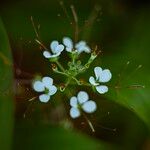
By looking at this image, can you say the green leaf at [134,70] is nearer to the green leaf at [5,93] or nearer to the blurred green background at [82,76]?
the blurred green background at [82,76]

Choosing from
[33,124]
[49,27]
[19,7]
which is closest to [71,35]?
[49,27]

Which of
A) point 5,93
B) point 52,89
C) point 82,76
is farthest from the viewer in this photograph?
point 82,76

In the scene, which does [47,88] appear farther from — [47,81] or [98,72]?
[98,72]

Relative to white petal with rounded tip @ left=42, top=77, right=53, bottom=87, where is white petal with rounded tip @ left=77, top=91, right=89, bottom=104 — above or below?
below

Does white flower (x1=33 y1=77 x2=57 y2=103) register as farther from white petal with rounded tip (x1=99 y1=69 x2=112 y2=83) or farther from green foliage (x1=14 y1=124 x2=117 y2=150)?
green foliage (x1=14 y1=124 x2=117 y2=150)

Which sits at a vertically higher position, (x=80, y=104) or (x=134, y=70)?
(x=134, y=70)

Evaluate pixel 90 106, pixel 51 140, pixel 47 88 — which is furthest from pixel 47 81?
pixel 51 140

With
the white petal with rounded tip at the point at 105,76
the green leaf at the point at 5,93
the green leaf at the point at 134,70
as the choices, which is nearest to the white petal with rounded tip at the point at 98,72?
the white petal with rounded tip at the point at 105,76

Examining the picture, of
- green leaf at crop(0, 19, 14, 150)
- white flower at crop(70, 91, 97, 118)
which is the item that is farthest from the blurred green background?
white flower at crop(70, 91, 97, 118)
